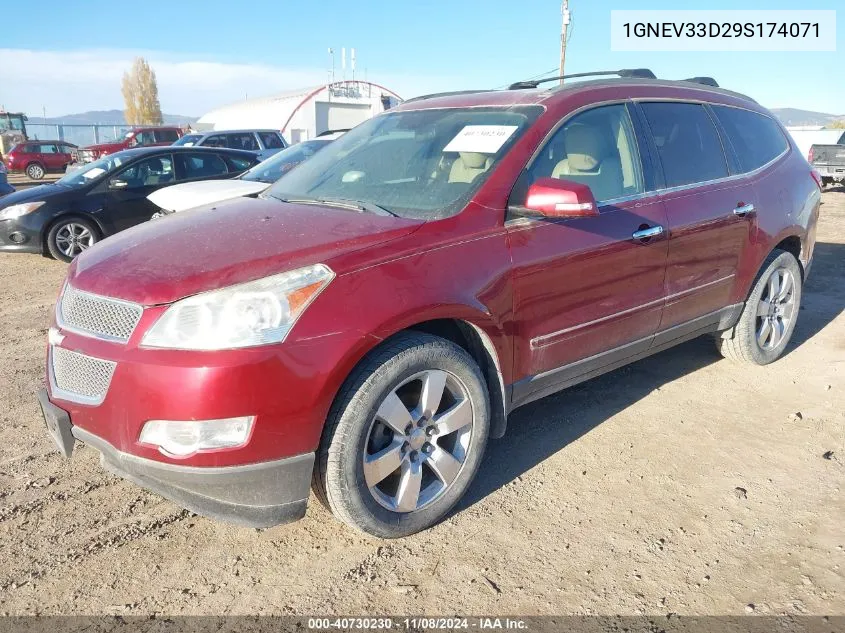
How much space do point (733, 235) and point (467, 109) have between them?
183cm

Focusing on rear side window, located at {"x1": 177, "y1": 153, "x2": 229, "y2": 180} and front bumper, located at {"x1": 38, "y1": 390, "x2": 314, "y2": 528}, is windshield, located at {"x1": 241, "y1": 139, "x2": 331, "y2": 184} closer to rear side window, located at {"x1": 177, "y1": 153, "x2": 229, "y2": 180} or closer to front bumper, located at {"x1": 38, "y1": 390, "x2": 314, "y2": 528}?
rear side window, located at {"x1": 177, "y1": 153, "x2": 229, "y2": 180}

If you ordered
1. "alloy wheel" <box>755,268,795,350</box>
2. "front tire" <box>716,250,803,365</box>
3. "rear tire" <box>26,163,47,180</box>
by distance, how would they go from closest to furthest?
"front tire" <box>716,250,803,365</box>, "alloy wheel" <box>755,268,795,350</box>, "rear tire" <box>26,163,47,180</box>

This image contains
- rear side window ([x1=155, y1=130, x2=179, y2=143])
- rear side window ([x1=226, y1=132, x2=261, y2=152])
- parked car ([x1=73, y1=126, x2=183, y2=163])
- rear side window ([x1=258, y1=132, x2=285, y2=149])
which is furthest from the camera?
rear side window ([x1=155, y1=130, x2=179, y2=143])

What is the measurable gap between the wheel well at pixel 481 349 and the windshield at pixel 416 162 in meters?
0.47

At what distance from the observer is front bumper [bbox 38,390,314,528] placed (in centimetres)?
226

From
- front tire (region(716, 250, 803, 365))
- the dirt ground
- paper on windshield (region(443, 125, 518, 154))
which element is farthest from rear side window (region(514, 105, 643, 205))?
front tire (region(716, 250, 803, 365))

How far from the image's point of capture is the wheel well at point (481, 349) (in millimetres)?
2794

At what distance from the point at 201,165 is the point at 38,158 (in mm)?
20522

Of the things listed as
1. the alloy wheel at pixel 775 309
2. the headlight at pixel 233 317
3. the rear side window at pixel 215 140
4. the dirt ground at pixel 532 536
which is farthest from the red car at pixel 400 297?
the rear side window at pixel 215 140

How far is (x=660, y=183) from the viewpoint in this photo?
360cm

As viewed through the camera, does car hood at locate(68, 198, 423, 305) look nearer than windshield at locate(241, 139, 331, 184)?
Yes

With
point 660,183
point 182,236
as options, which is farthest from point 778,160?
point 182,236

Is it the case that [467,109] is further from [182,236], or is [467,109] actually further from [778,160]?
[778,160]

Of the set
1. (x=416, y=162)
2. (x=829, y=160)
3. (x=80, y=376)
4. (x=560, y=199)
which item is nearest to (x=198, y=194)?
(x=416, y=162)
